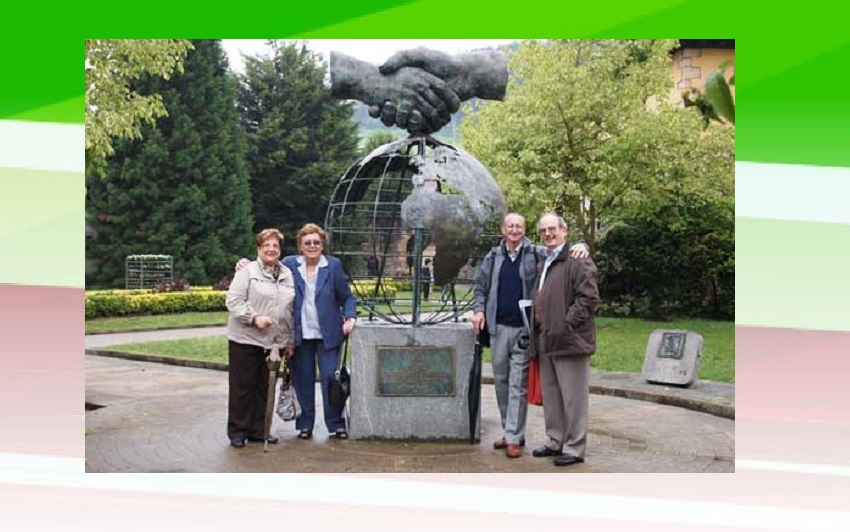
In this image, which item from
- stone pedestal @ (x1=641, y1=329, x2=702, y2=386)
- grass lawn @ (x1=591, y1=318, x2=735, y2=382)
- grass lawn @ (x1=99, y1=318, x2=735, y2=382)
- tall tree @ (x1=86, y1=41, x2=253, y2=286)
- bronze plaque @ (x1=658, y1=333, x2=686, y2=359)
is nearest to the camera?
stone pedestal @ (x1=641, y1=329, x2=702, y2=386)

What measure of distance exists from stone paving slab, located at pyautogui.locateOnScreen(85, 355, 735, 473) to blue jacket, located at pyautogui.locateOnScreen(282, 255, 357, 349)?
0.88 meters

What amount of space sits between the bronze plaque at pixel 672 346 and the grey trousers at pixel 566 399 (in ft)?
13.0

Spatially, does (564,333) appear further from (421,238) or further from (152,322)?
(152,322)

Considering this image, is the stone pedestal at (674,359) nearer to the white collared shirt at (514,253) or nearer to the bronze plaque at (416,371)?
the bronze plaque at (416,371)

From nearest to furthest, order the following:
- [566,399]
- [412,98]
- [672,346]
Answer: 1. [566,399]
2. [412,98]
3. [672,346]

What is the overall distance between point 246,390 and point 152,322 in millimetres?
13433

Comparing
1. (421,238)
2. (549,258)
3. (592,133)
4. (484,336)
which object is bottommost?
(484,336)

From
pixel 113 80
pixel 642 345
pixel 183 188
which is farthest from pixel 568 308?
pixel 183 188

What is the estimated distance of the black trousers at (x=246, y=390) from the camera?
21.0 feet

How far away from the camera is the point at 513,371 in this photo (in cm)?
626

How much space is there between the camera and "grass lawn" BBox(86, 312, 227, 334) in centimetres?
1758

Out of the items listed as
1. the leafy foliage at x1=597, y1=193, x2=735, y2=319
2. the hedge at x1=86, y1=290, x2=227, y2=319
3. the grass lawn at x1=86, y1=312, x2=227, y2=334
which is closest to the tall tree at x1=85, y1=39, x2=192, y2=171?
the grass lawn at x1=86, y1=312, x2=227, y2=334

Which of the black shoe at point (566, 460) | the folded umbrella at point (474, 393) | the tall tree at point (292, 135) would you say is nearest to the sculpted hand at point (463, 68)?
the folded umbrella at point (474, 393)

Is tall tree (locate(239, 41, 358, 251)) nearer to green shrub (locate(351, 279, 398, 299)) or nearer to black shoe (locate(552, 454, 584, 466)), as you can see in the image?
green shrub (locate(351, 279, 398, 299))
